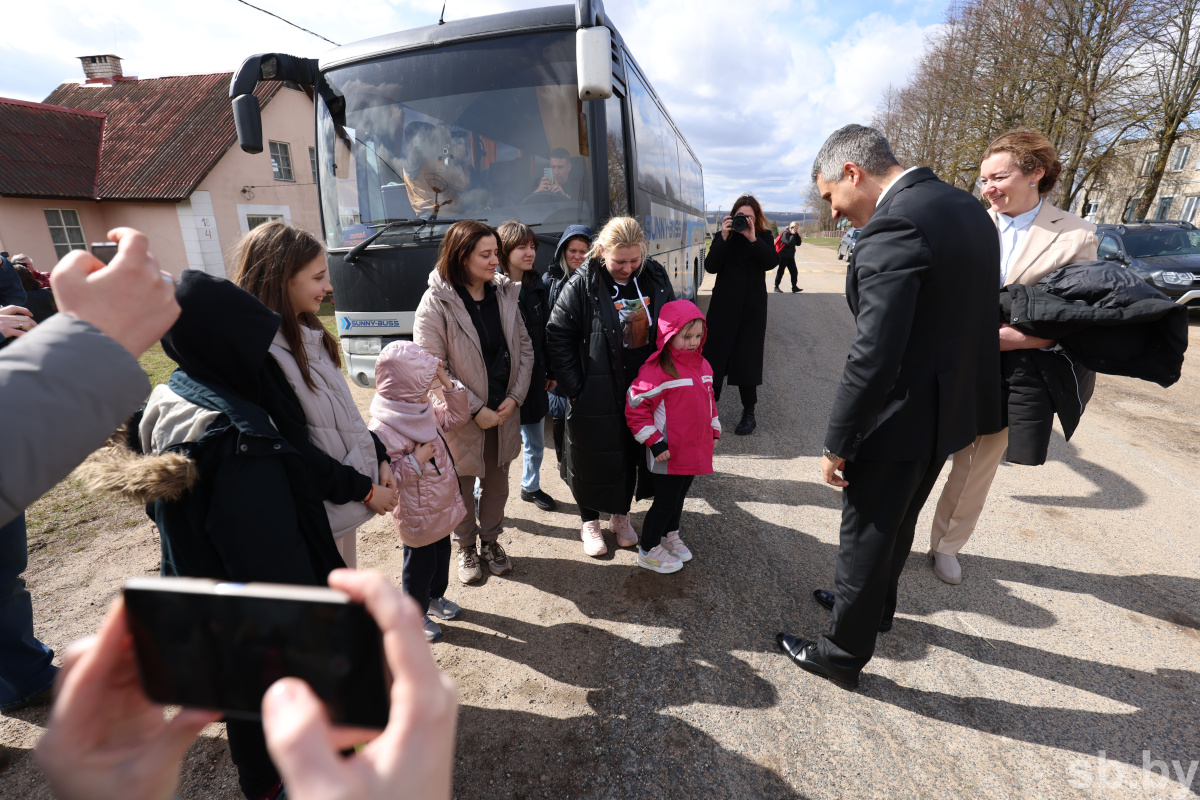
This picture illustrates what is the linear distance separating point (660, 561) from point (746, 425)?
8.53ft

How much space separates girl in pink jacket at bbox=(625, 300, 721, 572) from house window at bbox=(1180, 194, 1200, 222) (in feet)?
143

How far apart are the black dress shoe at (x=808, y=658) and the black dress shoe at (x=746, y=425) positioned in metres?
2.99

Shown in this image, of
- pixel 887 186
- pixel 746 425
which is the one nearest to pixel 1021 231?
pixel 887 186

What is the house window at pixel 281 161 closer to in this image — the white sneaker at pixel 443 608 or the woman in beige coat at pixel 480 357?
the woman in beige coat at pixel 480 357

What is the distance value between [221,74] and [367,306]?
2087 cm

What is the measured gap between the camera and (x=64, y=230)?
1639cm

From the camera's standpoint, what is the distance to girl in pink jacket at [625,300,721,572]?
3.17 metres

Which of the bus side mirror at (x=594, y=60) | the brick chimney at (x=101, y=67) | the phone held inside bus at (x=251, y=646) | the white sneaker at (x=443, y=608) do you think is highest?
the brick chimney at (x=101, y=67)

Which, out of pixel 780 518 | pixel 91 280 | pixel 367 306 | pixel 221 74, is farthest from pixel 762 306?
pixel 221 74

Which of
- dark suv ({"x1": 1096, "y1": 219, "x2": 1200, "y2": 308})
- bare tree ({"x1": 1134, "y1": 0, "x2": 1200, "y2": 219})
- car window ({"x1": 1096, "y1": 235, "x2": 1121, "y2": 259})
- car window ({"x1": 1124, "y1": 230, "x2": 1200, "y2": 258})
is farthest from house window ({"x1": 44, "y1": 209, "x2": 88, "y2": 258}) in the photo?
bare tree ({"x1": 1134, "y1": 0, "x2": 1200, "y2": 219})

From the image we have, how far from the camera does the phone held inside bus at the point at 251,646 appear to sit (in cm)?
60

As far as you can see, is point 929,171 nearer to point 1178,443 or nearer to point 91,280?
point 91,280

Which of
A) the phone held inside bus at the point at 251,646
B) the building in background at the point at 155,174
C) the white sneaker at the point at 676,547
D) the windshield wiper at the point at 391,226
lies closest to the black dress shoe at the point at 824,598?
the white sneaker at the point at 676,547

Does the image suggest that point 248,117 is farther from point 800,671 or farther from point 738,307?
point 800,671
